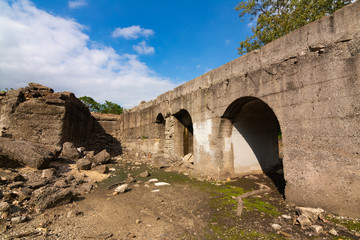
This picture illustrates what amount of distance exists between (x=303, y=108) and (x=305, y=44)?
1245 mm

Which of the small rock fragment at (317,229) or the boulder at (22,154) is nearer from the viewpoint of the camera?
the small rock fragment at (317,229)

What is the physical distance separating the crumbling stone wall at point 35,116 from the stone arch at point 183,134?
4705mm

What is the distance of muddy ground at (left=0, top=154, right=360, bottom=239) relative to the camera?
2684 millimetres

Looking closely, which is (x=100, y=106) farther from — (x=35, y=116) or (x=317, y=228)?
(x=317, y=228)

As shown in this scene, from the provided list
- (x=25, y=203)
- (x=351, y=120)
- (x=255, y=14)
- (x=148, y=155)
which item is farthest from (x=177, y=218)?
(x=255, y=14)

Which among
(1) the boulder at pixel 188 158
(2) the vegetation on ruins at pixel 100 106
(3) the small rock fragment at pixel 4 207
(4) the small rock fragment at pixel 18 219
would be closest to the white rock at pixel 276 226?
(4) the small rock fragment at pixel 18 219

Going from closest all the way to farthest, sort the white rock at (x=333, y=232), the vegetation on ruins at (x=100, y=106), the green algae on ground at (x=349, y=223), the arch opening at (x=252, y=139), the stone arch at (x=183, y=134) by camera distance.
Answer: the white rock at (x=333, y=232)
the green algae on ground at (x=349, y=223)
the arch opening at (x=252, y=139)
the stone arch at (x=183, y=134)
the vegetation on ruins at (x=100, y=106)

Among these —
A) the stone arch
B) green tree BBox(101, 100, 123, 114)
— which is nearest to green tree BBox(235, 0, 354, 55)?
the stone arch

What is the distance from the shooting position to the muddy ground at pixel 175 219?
2.68 meters

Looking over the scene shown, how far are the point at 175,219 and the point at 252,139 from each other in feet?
12.8

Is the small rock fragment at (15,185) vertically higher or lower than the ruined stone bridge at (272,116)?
lower

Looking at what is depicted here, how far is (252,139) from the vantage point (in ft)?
20.1

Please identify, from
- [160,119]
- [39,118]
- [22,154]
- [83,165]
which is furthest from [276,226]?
[39,118]

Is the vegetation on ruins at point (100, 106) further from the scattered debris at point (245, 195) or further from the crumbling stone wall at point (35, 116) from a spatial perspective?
the scattered debris at point (245, 195)
